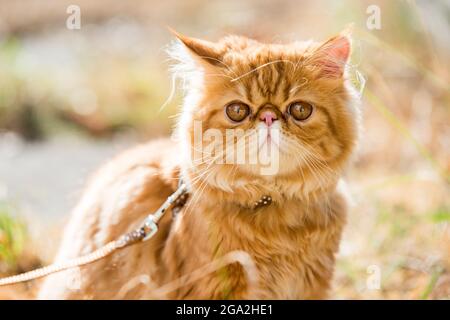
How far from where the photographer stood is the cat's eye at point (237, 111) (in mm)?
1730

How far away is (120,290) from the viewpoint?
75.8 inches

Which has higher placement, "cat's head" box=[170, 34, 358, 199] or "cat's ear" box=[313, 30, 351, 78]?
"cat's ear" box=[313, 30, 351, 78]

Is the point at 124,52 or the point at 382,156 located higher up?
the point at 124,52

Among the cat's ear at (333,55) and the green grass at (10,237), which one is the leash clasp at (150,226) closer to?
the cat's ear at (333,55)

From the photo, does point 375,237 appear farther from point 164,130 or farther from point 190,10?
point 190,10

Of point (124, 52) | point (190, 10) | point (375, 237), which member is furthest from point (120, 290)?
point (190, 10)

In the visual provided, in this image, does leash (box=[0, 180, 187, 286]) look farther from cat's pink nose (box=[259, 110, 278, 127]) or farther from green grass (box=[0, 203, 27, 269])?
green grass (box=[0, 203, 27, 269])

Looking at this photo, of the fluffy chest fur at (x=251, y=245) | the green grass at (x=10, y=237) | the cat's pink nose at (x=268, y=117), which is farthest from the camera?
the green grass at (x=10, y=237)

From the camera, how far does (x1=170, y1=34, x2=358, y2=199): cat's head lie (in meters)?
1.70

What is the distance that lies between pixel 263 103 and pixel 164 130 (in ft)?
8.08

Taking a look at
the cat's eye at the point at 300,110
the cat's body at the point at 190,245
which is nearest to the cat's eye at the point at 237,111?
the cat's eye at the point at 300,110

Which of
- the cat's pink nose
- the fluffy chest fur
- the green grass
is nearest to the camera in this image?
the cat's pink nose

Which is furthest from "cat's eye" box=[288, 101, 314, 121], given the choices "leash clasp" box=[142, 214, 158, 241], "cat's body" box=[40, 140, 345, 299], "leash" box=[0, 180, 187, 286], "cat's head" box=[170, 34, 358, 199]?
"leash clasp" box=[142, 214, 158, 241]

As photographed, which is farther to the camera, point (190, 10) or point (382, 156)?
point (190, 10)
